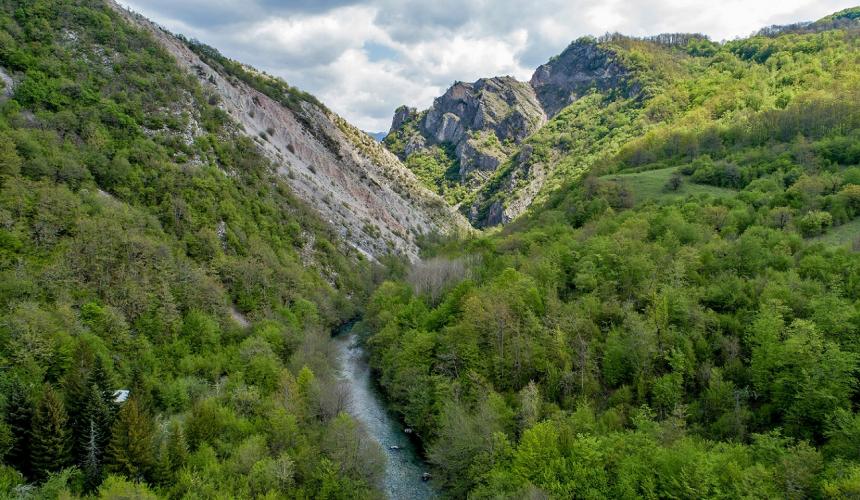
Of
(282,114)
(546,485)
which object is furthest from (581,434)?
(282,114)

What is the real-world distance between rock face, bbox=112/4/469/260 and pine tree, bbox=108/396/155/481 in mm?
64093

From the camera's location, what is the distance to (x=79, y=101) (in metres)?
55.2

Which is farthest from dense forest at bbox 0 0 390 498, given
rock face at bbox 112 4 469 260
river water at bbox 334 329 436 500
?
rock face at bbox 112 4 469 260

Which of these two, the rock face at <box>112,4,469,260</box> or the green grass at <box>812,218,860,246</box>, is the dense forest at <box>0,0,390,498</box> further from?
the green grass at <box>812,218,860,246</box>

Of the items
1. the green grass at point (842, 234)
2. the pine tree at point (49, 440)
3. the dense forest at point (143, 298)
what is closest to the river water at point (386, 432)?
the dense forest at point (143, 298)

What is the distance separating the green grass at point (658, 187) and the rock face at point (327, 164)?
160 feet

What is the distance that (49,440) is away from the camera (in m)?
25.3

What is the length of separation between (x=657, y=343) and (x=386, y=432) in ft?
76.5

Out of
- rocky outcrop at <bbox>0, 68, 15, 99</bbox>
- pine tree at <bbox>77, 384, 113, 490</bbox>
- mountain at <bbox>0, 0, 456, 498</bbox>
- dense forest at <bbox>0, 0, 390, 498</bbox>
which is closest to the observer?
pine tree at <bbox>77, 384, 113, 490</bbox>

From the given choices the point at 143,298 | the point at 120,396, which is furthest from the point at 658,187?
the point at 120,396

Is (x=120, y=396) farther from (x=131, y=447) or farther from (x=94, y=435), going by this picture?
(x=131, y=447)

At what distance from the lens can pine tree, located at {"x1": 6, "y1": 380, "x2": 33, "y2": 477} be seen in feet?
84.2

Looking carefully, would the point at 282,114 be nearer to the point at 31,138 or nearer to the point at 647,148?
the point at 31,138

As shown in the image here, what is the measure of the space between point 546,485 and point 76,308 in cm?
3549
